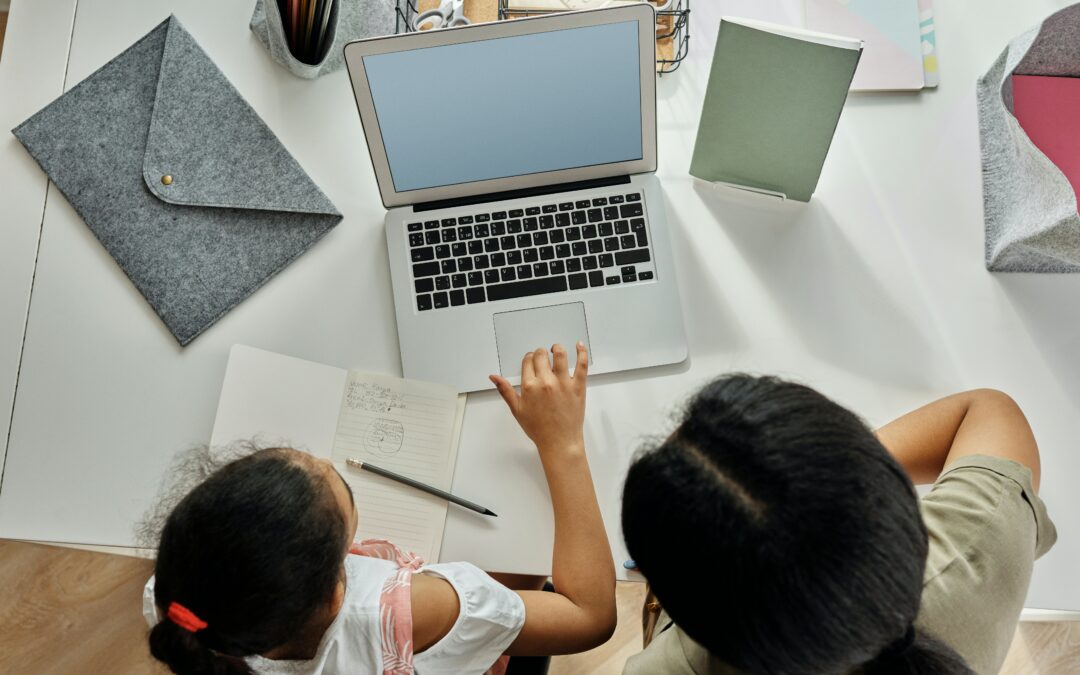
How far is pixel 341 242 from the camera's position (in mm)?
823

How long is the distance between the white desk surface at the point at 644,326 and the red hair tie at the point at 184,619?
227mm

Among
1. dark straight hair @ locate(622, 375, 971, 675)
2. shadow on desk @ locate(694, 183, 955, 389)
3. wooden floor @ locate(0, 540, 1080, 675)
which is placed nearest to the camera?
dark straight hair @ locate(622, 375, 971, 675)

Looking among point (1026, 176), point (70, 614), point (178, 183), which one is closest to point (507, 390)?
point (178, 183)

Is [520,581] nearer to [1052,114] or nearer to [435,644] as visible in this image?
[435,644]

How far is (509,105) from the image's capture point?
720mm

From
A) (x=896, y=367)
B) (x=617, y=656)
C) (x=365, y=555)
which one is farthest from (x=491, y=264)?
(x=617, y=656)

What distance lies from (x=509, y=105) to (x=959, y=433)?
0.51 m

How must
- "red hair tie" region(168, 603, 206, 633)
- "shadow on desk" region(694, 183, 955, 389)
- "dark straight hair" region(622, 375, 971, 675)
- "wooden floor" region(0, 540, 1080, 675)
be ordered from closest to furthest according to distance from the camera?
"dark straight hair" region(622, 375, 971, 675) < "red hair tie" region(168, 603, 206, 633) < "shadow on desk" region(694, 183, 955, 389) < "wooden floor" region(0, 540, 1080, 675)

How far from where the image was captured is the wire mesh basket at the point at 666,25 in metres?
0.82

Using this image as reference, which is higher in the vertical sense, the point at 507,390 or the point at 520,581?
the point at 507,390

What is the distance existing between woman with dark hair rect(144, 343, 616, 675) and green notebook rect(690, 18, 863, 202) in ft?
0.81

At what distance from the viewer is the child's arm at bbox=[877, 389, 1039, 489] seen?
0.70 meters

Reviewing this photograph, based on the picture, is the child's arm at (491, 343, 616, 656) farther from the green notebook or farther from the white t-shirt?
the green notebook

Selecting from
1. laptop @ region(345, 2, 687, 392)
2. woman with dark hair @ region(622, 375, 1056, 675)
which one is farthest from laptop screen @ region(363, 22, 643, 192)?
woman with dark hair @ region(622, 375, 1056, 675)
